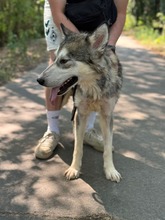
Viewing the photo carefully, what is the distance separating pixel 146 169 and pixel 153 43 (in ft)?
35.1

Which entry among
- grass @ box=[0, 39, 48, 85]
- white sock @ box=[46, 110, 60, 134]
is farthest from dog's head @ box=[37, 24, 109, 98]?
grass @ box=[0, 39, 48, 85]

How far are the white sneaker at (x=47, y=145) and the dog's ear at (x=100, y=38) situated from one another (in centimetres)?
143

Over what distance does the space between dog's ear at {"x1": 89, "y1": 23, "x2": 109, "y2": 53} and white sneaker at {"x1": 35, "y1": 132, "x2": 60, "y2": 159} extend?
1434mm

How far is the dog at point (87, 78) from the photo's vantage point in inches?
130

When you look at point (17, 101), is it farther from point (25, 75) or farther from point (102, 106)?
point (102, 106)

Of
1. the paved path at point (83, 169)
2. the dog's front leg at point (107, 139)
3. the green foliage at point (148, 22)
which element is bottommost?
the green foliage at point (148, 22)

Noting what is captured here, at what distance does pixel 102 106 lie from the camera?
3.72m

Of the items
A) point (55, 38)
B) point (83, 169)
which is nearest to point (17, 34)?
point (55, 38)

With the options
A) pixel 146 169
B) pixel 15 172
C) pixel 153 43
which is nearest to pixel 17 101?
pixel 15 172

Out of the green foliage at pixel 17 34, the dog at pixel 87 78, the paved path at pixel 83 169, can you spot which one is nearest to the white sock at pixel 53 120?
the paved path at pixel 83 169

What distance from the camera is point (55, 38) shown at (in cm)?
424

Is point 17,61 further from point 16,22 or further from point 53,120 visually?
point 53,120

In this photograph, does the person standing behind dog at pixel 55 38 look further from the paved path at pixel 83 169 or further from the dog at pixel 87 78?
the dog at pixel 87 78

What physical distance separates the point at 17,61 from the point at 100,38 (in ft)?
19.5
